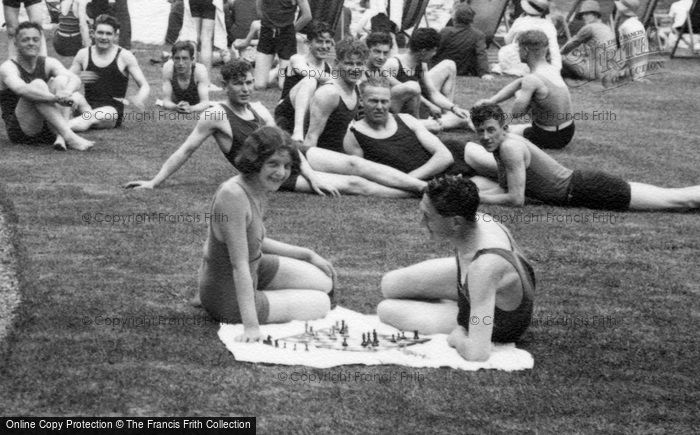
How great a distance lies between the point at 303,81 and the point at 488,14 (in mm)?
8870

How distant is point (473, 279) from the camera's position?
5773mm

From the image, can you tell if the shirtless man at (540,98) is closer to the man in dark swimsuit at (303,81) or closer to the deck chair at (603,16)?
the man in dark swimsuit at (303,81)

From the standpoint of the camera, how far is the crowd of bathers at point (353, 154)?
6.05m

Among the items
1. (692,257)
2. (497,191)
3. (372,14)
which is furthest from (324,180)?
(372,14)

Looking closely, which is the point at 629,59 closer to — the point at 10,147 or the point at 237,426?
the point at 10,147

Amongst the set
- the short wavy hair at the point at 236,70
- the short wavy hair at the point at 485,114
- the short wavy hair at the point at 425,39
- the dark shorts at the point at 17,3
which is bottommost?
the dark shorts at the point at 17,3

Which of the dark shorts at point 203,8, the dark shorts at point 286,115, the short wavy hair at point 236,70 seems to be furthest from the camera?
the dark shorts at point 203,8

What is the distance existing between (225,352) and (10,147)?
6804 millimetres

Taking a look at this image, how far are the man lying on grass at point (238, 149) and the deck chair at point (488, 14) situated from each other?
9938 mm

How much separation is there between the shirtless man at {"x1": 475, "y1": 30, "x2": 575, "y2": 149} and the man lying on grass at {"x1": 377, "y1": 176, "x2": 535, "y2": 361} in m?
5.77

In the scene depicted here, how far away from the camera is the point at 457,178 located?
19.4 feet

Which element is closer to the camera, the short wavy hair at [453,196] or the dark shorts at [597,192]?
the short wavy hair at [453,196]

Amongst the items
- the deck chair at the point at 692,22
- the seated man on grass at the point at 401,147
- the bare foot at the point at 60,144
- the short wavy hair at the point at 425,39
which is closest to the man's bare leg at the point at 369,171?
the seated man on grass at the point at 401,147

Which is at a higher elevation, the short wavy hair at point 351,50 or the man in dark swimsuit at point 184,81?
the short wavy hair at point 351,50
